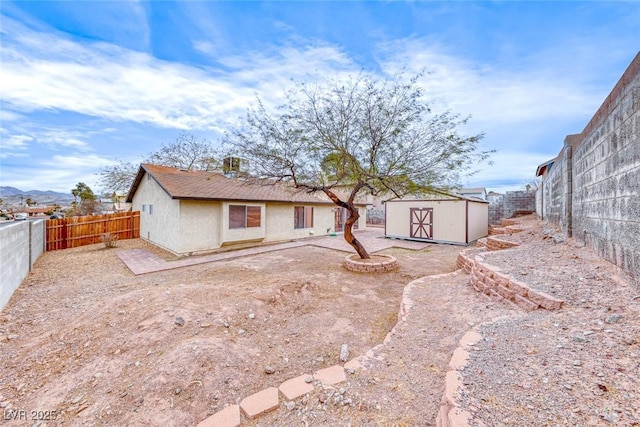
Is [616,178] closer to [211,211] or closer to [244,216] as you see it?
[244,216]

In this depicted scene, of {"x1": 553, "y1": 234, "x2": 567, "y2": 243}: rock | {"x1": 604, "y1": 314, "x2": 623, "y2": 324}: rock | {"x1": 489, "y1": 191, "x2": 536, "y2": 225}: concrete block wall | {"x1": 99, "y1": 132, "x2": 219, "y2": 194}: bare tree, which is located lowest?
{"x1": 604, "y1": 314, "x2": 623, "y2": 324}: rock

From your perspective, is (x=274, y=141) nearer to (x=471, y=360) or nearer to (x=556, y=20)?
(x=471, y=360)

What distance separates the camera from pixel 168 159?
1903 cm

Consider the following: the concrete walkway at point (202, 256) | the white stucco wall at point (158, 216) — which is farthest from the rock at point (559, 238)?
the white stucco wall at point (158, 216)

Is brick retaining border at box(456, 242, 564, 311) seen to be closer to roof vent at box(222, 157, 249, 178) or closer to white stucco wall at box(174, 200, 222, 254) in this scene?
roof vent at box(222, 157, 249, 178)

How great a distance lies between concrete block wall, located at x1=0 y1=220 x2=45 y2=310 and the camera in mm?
4832

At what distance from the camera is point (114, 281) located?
638cm

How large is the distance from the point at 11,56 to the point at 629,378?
12.2 meters

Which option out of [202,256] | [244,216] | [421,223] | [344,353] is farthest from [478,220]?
[202,256]

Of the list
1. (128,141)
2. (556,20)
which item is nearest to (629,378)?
(556,20)

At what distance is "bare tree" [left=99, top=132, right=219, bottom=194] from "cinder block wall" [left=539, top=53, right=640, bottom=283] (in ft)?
63.5

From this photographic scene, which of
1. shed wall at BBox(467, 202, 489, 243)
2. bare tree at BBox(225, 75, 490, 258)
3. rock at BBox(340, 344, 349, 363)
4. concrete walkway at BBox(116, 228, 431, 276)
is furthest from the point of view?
shed wall at BBox(467, 202, 489, 243)

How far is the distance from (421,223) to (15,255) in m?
14.3

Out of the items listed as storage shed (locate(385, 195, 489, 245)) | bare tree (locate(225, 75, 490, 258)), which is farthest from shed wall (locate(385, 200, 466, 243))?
bare tree (locate(225, 75, 490, 258))
